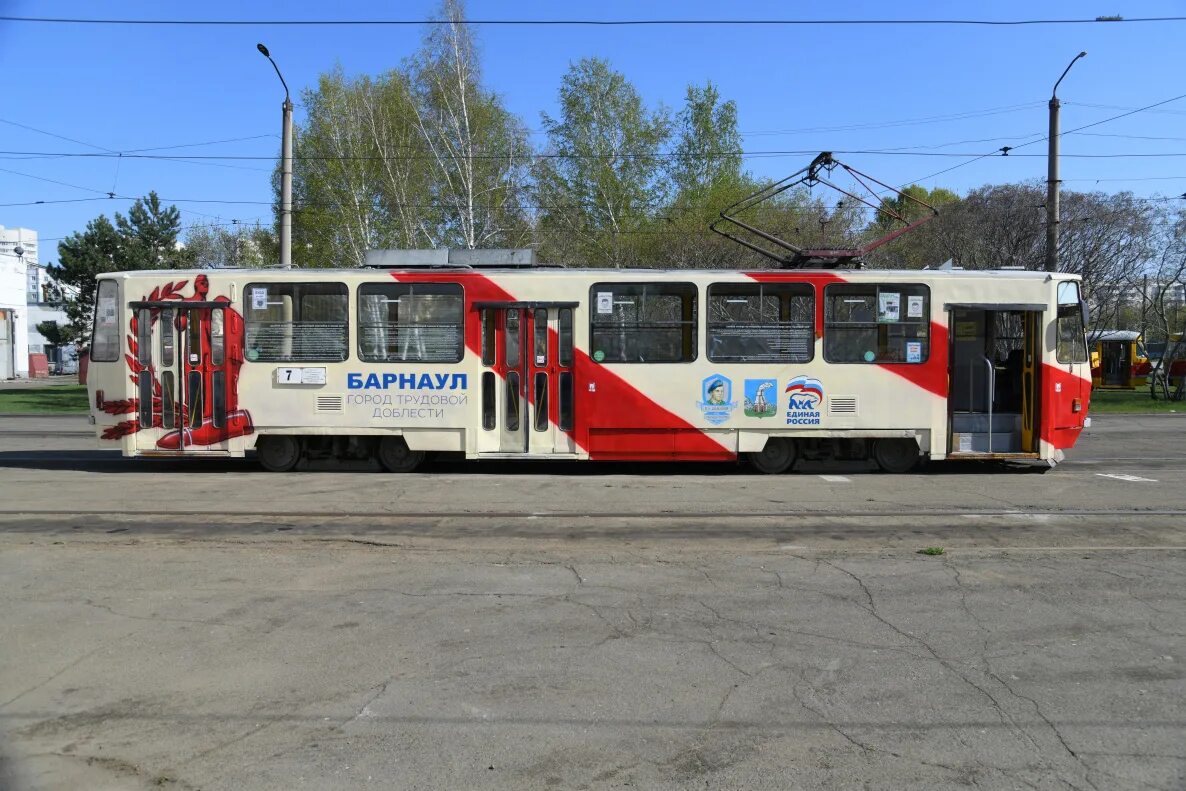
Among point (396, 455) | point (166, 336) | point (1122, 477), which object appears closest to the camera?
point (1122, 477)

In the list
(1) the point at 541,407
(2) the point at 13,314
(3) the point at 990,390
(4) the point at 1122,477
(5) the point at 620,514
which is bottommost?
(5) the point at 620,514

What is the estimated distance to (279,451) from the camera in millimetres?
13570

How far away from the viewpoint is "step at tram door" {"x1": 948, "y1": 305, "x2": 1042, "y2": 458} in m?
13.2

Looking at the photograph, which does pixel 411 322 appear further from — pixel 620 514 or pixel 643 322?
pixel 620 514

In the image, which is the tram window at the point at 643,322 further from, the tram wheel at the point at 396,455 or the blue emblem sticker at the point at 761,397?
the tram wheel at the point at 396,455

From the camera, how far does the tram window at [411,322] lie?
13.0m

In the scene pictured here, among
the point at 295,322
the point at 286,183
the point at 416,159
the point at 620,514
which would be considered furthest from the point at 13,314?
the point at 620,514

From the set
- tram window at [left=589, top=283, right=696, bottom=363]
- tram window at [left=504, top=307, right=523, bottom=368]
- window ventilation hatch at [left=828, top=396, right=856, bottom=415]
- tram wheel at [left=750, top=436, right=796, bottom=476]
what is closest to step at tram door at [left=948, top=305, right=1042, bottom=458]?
window ventilation hatch at [left=828, top=396, right=856, bottom=415]

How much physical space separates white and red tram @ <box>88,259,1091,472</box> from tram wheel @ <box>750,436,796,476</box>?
0.33 metres

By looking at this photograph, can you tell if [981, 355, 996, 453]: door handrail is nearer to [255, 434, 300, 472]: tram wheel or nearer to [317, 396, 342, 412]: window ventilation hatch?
[317, 396, 342, 412]: window ventilation hatch

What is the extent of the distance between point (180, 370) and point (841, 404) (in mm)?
9672

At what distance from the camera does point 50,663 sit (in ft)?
17.1

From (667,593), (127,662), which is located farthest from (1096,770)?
(127,662)

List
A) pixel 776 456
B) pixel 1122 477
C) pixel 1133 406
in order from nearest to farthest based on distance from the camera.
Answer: pixel 1122 477 → pixel 776 456 → pixel 1133 406
